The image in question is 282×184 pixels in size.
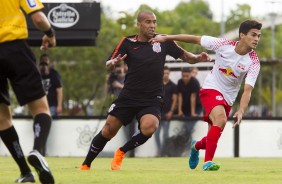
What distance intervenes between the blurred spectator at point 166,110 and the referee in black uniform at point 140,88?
7605 millimetres

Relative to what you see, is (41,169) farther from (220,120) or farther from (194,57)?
(194,57)

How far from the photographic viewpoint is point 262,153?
2078 cm

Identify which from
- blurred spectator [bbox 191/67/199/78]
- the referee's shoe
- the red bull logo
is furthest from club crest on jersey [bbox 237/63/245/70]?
blurred spectator [bbox 191/67/199/78]

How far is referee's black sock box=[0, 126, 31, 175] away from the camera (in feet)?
30.7

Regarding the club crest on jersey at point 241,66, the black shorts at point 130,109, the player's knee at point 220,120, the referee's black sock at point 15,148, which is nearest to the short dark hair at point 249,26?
the club crest on jersey at point 241,66

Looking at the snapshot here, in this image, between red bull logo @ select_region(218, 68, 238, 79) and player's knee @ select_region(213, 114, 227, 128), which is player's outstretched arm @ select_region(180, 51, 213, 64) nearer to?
red bull logo @ select_region(218, 68, 238, 79)

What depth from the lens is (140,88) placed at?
1284 centimetres

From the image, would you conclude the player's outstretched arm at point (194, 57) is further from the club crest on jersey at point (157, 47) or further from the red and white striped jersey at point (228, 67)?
the club crest on jersey at point (157, 47)

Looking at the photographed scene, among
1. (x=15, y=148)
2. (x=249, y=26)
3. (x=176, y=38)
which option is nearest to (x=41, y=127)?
(x=15, y=148)

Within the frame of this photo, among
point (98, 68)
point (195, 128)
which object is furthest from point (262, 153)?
point (98, 68)

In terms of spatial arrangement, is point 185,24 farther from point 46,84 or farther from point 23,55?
point 23,55

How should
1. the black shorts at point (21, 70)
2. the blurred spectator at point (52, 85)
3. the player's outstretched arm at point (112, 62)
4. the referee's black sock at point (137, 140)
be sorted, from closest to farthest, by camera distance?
the black shorts at point (21, 70) → the player's outstretched arm at point (112, 62) → the referee's black sock at point (137, 140) → the blurred spectator at point (52, 85)

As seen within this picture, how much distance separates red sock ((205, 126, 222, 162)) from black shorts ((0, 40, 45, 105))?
377 cm

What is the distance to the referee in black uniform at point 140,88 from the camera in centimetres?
1273
